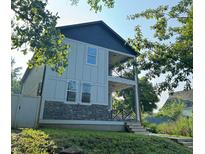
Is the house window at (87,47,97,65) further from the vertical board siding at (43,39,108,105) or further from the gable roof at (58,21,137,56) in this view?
the gable roof at (58,21,137,56)

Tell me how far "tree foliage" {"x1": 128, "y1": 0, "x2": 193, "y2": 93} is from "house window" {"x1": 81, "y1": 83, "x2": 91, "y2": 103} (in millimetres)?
3045

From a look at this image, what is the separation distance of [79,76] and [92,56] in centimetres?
99

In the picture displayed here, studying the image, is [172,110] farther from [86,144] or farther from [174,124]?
[86,144]

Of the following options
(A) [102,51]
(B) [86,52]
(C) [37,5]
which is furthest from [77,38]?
(C) [37,5]

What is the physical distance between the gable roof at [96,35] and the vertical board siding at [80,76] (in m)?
0.24

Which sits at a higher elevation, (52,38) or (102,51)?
(102,51)

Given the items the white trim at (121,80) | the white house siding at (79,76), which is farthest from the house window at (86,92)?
the white trim at (121,80)

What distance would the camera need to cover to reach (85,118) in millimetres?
6996

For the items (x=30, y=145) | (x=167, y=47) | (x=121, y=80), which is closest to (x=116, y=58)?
(x=121, y=80)

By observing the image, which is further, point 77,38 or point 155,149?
point 77,38

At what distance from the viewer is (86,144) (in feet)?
13.2

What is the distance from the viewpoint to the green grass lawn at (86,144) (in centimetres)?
268
